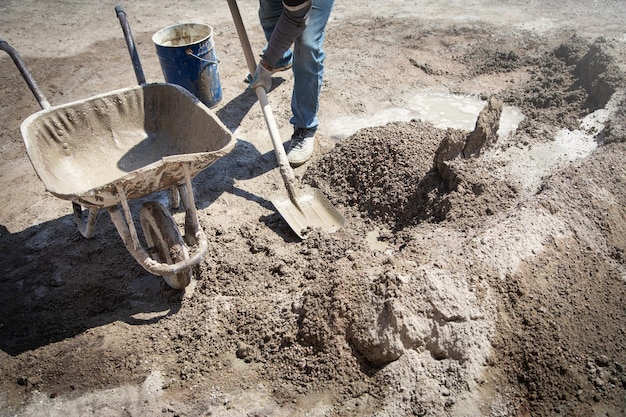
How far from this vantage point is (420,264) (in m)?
2.51

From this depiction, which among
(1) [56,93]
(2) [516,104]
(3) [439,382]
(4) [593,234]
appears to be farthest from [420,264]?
(1) [56,93]

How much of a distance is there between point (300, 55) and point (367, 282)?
6.84ft

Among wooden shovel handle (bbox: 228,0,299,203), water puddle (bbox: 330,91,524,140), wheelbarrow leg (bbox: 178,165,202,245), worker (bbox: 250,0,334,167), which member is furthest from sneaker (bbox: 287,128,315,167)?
wheelbarrow leg (bbox: 178,165,202,245)

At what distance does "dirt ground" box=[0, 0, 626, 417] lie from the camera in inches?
88.7

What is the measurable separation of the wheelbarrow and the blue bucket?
3.81ft

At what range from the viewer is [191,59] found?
4.29 metres

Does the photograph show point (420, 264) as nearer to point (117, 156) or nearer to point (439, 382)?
point (439, 382)

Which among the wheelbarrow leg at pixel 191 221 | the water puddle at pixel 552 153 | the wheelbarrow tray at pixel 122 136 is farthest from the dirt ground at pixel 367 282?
the wheelbarrow tray at pixel 122 136

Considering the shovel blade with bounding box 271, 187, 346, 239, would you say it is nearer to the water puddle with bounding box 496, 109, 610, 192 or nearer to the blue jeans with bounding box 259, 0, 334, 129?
the blue jeans with bounding box 259, 0, 334, 129

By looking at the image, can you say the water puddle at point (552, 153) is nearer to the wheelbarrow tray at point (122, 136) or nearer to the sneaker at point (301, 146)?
the sneaker at point (301, 146)

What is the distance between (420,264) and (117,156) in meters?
2.11

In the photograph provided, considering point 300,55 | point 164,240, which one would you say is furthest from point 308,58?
point 164,240

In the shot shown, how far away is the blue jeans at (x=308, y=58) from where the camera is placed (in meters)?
3.60

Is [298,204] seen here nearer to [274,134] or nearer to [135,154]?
[274,134]
